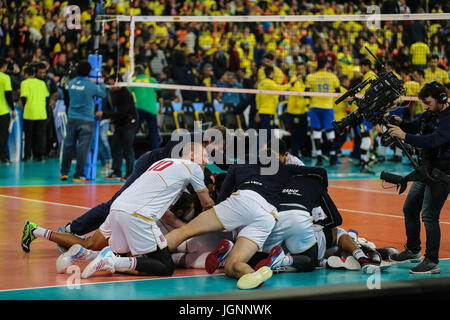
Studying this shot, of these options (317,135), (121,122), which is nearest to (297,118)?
(317,135)

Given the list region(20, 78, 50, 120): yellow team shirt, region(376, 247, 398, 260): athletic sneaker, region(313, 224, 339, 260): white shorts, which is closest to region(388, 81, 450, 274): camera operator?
region(376, 247, 398, 260): athletic sneaker

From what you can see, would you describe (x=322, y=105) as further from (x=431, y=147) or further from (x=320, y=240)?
(x=431, y=147)

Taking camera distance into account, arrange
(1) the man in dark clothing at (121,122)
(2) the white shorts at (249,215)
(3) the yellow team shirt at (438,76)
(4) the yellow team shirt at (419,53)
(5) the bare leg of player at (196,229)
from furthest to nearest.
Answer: (4) the yellow team shirt at (419,53) < (3) the yellow team shirt at (438,76) < (1) the man in dark clothing at (121,122) < (5) the bare leg of player at (196,229) < (2) the white shorts at (249,215)

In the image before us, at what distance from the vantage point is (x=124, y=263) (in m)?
7.43

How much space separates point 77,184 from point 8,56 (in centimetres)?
814

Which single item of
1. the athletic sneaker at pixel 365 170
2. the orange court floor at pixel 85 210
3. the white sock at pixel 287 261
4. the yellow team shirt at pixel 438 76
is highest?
the yellow team shirt at pixel 438 76

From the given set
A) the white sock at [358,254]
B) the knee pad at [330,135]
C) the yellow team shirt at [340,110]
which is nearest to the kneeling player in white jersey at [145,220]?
the white sock at [358,254]

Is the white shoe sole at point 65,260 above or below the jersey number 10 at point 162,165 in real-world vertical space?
below

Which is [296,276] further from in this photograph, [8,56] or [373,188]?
[8,56]

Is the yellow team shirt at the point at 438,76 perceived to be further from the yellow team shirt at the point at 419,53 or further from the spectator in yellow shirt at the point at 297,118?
the spectator in yellow shirt at the point at 297,118

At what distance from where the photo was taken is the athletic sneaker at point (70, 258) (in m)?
7.60

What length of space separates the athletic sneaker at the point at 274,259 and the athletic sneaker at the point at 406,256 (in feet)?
5.18

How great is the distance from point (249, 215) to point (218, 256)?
0.50 m

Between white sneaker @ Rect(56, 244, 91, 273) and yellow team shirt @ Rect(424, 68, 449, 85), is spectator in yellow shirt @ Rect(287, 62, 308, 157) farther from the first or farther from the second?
white sneaker @ Rect(56, 244, 91, 273)
